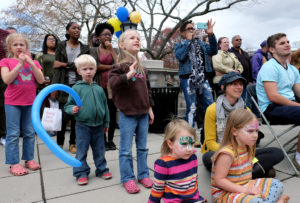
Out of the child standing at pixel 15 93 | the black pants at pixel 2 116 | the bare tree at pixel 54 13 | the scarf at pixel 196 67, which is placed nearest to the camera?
the child standing at pixel 15 93

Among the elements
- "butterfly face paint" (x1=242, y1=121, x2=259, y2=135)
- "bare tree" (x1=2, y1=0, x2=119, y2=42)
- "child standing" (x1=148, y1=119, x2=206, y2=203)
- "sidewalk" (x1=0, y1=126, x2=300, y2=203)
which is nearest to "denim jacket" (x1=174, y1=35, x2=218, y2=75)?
"sidewalk" (x1=0, y1=126, x2=300, y2=203)

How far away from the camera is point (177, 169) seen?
182cm

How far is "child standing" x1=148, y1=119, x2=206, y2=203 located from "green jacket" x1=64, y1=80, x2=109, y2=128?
1.09 meters

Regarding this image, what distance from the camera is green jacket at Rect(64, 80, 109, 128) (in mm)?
2633

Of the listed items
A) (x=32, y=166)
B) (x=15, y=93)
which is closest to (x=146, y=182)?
(x=32, y=166)

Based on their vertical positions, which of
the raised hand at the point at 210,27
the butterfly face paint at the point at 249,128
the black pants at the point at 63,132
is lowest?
the black pants at the point at 63,132

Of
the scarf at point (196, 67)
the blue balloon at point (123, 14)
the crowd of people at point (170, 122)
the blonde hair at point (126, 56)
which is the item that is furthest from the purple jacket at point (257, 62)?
the blonde hair at point (126, 56)

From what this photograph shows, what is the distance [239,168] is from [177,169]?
0.58 m

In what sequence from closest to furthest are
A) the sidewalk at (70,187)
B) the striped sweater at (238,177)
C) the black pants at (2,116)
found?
the striped sweater at (238,177), the sidewalk at (70,187), the black pants at (2,116)

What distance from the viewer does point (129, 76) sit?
2303 millimetres

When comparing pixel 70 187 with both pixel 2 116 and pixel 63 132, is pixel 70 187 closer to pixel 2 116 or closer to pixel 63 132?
pixel 63 132

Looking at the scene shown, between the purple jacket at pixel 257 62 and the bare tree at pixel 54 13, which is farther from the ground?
the bare tree at pixel 54 13

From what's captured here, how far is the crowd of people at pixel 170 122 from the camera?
1.88 m

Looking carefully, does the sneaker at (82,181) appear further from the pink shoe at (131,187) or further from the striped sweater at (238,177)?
the striped sweater at (238,177)
